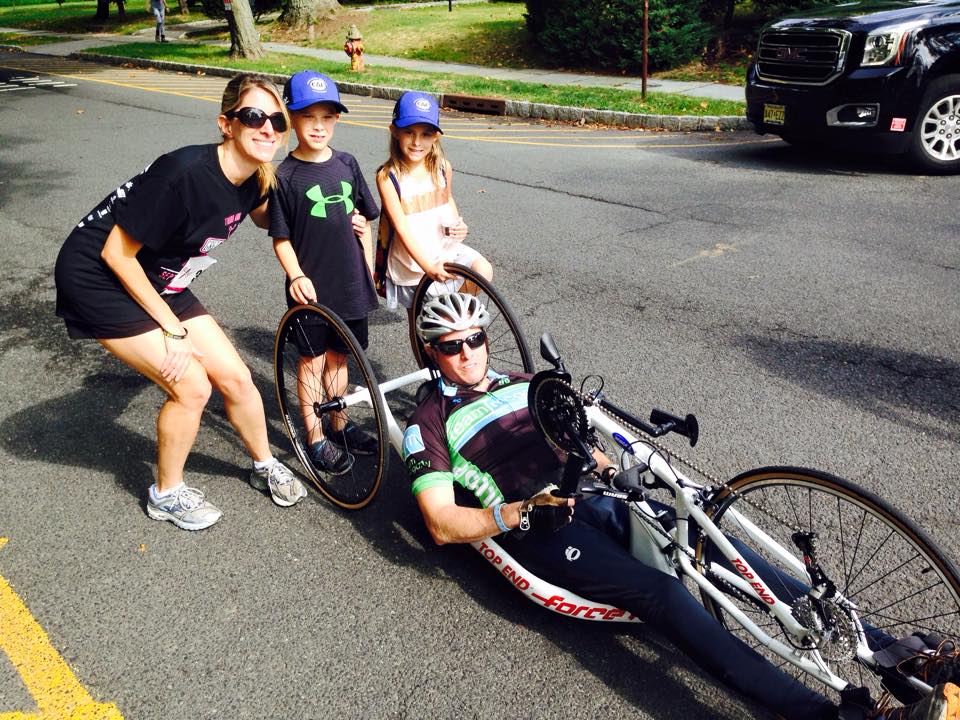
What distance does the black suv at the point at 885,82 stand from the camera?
8.56 m

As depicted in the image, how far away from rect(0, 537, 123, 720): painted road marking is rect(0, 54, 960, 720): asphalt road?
17 millimetres

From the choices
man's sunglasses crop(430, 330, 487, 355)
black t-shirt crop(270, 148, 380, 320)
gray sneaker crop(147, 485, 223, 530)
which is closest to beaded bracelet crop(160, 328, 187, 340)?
black t-shirt crop(270, 148, 380, 320)

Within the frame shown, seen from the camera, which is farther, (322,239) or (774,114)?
(774,114)

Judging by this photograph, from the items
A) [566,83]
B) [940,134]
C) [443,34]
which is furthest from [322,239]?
[443,34]

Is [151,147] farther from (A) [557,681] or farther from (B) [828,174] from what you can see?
(A) [557,681]

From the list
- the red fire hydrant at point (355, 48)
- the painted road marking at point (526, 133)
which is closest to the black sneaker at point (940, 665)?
the painted road marking at point (526, 133)

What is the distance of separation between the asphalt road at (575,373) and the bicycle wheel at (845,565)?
12.5 inches

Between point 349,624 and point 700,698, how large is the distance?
126 cm

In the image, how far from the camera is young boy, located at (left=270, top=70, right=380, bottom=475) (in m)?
3.80

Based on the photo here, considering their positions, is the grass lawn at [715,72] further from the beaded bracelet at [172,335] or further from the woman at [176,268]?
the beaded bracelet at [172,335]

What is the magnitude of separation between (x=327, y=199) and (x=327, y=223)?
→ 11cm

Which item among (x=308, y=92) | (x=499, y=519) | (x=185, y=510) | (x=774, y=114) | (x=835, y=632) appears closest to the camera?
(x=835, y=632)

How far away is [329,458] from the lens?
418 centimetres

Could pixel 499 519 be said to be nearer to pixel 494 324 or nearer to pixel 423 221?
pixel 423 221
